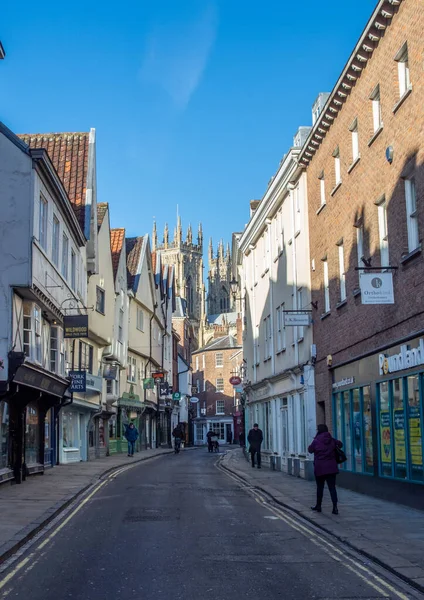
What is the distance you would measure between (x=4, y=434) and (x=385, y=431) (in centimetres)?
986

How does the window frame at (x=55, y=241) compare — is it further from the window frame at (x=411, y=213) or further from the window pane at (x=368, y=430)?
the window frame at (x=411, y=213)

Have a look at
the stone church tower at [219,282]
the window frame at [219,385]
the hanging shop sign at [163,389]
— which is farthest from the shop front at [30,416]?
the stone church tower at [219,282]

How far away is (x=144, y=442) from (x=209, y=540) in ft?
130

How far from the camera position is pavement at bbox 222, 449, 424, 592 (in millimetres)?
9023

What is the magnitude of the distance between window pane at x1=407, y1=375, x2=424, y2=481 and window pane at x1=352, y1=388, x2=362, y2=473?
375cm

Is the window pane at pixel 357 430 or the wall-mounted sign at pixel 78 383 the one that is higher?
the wall-mounted sign at pixel 78 383

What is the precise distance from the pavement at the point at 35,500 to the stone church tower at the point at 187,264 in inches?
5198

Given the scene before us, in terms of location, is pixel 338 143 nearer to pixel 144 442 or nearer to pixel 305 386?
pixel 305 386

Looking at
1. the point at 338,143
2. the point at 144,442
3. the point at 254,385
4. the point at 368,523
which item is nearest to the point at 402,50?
the point at 338,143

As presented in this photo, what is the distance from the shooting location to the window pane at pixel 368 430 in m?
17.5

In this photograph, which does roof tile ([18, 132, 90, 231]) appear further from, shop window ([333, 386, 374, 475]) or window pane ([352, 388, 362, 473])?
window pane ([352, 388, 362, 473])

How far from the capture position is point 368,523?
12469mm

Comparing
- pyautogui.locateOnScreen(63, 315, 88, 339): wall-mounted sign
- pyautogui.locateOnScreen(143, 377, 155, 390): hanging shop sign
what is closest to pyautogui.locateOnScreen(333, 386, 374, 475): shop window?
pyautogui.locateOnScreen(63, 315, 88, 339): wall-mounted sign

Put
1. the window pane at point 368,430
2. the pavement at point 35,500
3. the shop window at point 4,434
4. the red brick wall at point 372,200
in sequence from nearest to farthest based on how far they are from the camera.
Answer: the pavement at point 35,500
the red brick wall at point 372,200
the window pane at point 368,430
the shop window at point 4,434
